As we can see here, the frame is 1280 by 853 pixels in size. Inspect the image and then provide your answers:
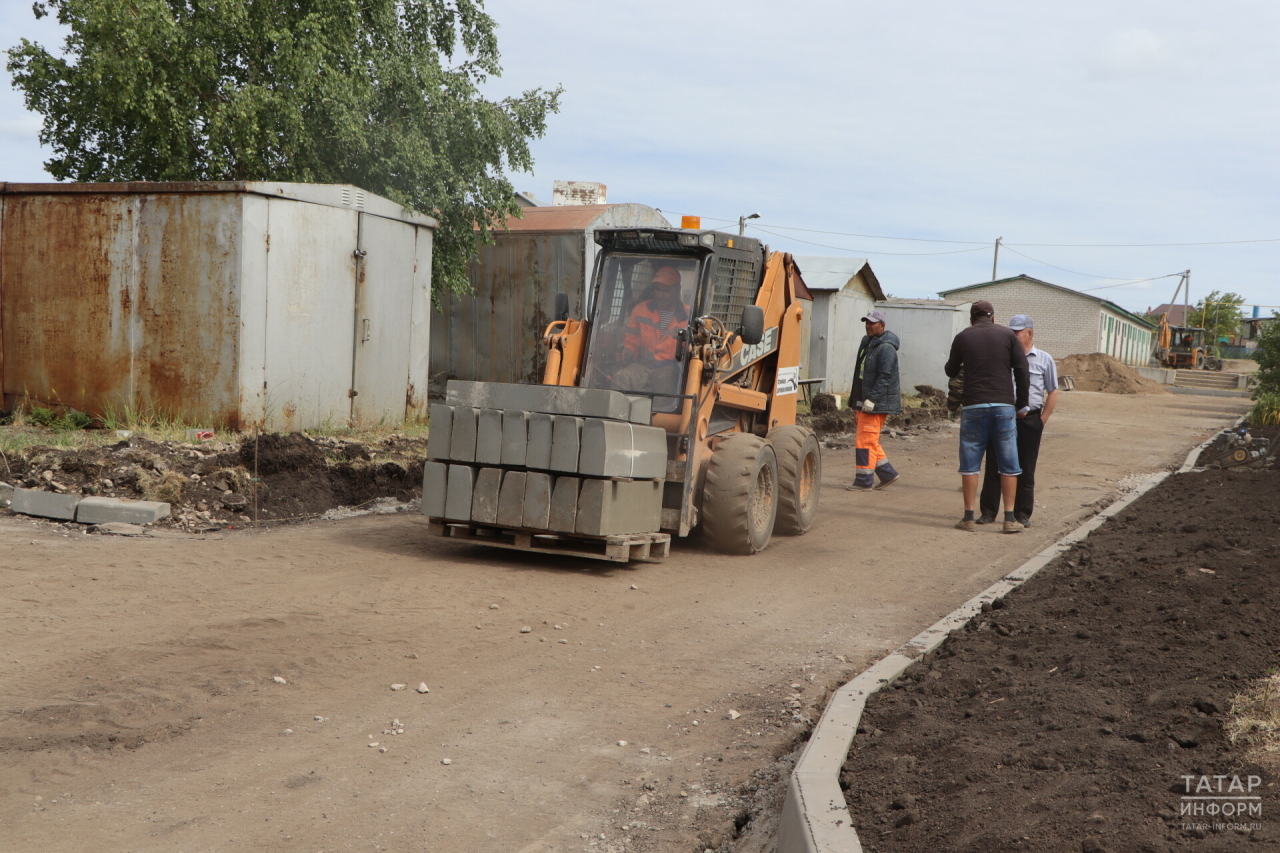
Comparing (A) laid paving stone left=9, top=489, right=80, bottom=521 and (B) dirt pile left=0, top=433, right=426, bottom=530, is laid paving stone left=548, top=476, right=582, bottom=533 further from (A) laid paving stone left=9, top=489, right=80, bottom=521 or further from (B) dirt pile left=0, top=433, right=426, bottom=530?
(A) laid paving stone left=9, top=489, right=80, bottom=521

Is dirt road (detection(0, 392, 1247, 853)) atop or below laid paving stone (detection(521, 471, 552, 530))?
below

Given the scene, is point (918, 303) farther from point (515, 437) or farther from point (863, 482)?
point (515, 437)

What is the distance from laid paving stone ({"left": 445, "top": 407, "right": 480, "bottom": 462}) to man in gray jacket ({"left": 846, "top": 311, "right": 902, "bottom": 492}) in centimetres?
529

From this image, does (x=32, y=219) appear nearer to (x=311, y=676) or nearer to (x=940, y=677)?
(x=311, y=676)

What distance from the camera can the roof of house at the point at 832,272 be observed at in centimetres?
2591

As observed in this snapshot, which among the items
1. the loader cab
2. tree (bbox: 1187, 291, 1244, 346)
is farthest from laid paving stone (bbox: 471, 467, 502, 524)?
tree (bbox: 1187, 291, 1244, 346)

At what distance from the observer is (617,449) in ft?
23.7

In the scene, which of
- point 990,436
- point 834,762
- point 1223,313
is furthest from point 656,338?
point 1223,313

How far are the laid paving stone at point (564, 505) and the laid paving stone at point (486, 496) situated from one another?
1.40 ft

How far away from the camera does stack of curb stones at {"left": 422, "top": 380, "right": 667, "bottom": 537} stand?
7199mm

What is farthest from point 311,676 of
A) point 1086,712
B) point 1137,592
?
point 1137,592

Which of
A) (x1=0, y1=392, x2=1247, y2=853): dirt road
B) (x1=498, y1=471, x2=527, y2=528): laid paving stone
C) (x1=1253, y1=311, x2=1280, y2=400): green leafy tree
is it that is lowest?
(x1=0, y1=392, x2=1247, y2=853): dirt road

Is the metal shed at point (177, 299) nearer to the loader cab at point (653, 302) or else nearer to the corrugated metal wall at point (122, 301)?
the corrugated metal wall at point (122, 301)

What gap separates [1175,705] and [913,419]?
18375 millimetres
